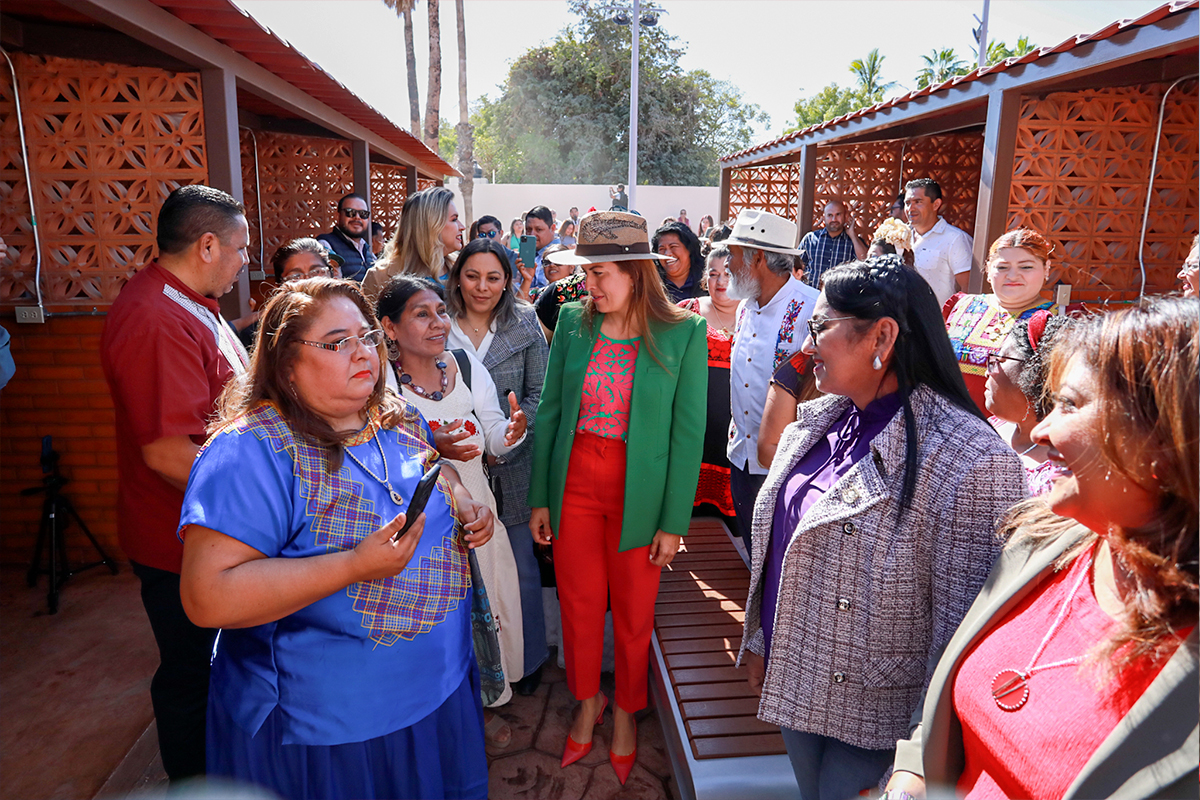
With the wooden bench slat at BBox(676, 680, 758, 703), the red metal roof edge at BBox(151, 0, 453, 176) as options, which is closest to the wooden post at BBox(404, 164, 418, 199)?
the red metal roof edge at BBox(151, 0, 453, 176)

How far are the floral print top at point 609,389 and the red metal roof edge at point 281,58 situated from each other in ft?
8.72

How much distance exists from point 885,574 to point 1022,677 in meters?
0.47

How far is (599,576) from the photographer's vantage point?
2812mm

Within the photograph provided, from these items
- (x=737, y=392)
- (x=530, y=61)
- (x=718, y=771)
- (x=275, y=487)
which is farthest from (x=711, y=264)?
(x=530, y=61)

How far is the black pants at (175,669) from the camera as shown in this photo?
2.37 metres

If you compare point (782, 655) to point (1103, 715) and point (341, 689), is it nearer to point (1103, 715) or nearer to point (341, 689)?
point (1103, 715)

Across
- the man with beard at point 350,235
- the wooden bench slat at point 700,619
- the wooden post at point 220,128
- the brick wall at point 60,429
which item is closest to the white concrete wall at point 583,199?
the man with beard at point 350,235

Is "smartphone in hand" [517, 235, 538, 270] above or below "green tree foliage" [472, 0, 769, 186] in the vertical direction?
Result: below

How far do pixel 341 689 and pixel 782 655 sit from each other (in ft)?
3.52

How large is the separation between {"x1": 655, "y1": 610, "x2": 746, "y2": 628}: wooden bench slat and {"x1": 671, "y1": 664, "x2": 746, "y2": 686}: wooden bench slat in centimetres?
36

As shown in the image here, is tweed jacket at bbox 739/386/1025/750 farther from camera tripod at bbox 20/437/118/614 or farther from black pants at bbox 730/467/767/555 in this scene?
camera tripod at bbox 20/437/118/614

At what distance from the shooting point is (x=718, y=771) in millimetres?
2402

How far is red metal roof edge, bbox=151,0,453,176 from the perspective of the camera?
3.48 metres

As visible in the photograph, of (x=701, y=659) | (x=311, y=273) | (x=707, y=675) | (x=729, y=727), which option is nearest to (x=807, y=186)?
(x=311, y=273)
